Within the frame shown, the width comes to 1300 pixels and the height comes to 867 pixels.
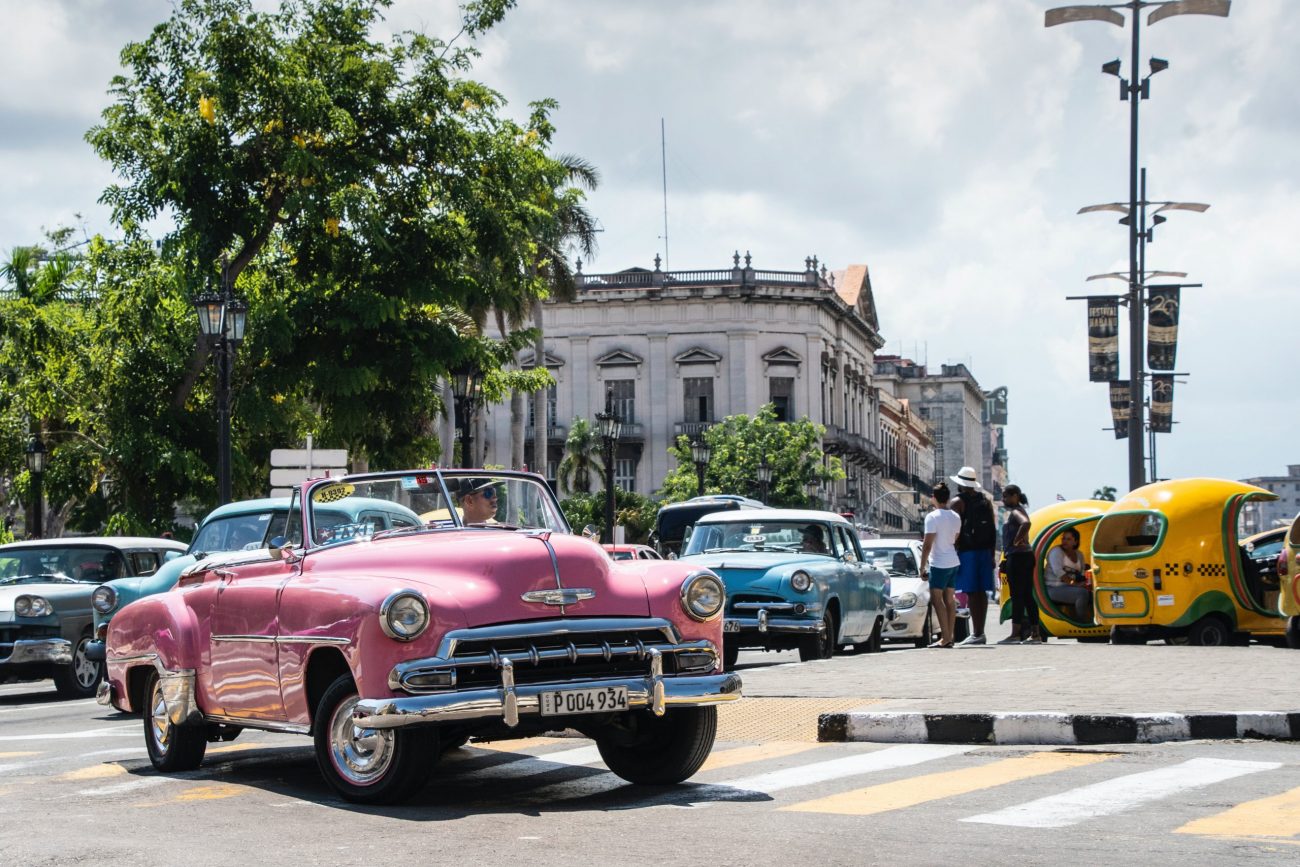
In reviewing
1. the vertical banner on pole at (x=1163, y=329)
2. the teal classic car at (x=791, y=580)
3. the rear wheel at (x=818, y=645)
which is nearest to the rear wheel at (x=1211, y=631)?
the teal classic car at (x=791, y=580)

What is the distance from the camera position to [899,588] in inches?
1057

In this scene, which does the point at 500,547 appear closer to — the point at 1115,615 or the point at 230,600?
the point at 230,600

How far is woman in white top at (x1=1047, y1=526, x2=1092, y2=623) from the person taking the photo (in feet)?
74.2

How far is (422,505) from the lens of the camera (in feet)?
31.7

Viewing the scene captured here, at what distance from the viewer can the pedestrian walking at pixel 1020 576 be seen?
814 inches

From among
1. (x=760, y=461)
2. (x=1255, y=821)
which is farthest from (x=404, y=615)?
(x=760, y=461)

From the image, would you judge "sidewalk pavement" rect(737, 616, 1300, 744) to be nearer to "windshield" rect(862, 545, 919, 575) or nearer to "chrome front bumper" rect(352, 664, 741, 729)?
"chrome front bumper" rect(352, 664, 741, 729)

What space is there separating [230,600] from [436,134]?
2208 cm

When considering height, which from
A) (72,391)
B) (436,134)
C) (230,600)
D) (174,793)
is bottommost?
(174,793)

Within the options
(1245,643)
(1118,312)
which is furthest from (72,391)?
(1245,643)

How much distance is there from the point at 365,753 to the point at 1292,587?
13.9 meters

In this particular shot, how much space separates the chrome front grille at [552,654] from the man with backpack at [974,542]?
1153 cm

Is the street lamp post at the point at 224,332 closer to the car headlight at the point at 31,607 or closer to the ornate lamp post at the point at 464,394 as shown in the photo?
the ornate lamp post at the point at 464,394

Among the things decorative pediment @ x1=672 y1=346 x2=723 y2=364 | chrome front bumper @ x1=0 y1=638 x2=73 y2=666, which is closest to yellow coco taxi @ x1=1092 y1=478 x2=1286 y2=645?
chrome front bumper @ x1=0 y1=638 x2=73 y2=666
